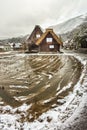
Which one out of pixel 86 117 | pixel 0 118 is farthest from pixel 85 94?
pixel 0 118

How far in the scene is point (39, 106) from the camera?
9.64m

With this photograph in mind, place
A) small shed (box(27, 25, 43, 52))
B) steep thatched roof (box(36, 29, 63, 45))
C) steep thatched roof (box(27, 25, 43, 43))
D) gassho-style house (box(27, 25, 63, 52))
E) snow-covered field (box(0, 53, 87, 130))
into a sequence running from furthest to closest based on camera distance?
steep thatched roof (box(27, 25, 43, 43)) < small shed (box(27, 25, 43, 52)) < gassho-style house (box(27, 25, 63, 52)) < steep thatched roof (box(36, 29, 63, 45)) < snow-covered field (box(0, 53, 87, 130))

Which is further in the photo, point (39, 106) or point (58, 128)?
point (39, 106)

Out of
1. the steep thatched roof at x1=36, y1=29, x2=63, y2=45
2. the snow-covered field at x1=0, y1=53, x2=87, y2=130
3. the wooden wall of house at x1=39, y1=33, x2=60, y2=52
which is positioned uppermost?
the steep thatched roof at x1=36, y1=29, x2=63, y2=45

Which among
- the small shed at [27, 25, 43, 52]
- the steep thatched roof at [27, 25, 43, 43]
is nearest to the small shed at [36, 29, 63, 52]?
the small shed at [27, 25, 43, 52]

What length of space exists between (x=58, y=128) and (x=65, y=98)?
3.28 metres

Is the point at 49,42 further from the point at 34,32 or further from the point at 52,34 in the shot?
the point at 34,32

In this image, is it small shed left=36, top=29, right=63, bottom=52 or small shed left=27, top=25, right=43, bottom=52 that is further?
small shed left=27, top=25, right=43, bottom=52

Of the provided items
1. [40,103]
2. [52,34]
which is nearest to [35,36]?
[52,34]

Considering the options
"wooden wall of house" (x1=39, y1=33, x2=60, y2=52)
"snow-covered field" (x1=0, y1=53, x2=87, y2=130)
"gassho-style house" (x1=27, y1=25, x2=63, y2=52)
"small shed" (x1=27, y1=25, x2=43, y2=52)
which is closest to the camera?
"snow-covered field" (x1=0, y1=53, x2=87, y2=130)

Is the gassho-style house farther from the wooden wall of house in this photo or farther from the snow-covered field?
the snow-covered field

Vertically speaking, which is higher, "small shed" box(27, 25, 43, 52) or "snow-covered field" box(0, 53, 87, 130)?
"small shed" box(27, 25, 43, 52)

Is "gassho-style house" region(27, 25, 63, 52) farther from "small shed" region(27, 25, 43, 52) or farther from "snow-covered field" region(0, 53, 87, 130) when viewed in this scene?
"snow-covered field" region(0, 53, 87, 130)

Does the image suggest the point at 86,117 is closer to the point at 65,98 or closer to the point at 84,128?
the point at 84,128
